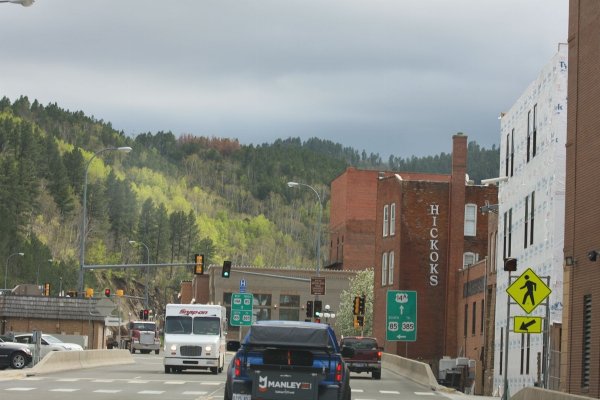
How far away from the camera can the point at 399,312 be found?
73.3m

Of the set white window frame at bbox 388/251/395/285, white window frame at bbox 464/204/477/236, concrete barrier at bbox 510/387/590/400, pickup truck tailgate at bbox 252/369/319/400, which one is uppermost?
white window frame at bbox 464/204/477/236

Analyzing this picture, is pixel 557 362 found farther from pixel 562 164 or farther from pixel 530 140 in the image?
pixel 530 140

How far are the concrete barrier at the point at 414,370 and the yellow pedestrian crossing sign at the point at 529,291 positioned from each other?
15967 millimetres

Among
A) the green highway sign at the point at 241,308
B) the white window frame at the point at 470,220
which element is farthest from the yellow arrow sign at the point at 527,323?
the green highway sign at the point at 241,308

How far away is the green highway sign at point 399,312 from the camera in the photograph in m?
72.2

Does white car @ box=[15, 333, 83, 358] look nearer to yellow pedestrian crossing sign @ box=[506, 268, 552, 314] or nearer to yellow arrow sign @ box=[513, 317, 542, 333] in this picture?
yellow arrow sign @ box=[513, 317, 542, 333]

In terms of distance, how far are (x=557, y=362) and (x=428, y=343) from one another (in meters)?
43.9

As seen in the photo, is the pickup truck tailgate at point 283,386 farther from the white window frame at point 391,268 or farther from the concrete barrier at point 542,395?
the white window frame at point 391,268

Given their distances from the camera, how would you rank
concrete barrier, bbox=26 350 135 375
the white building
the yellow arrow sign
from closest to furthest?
the yellow arrow sign → the white building → concrete barrier, bbox=26 350 135 375

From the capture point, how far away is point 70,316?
273ft

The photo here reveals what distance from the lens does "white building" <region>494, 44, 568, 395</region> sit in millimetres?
42188

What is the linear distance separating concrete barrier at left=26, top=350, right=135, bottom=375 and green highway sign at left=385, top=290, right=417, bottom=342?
16.3 m

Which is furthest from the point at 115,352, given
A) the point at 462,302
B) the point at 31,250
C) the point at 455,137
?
the point at 31,250

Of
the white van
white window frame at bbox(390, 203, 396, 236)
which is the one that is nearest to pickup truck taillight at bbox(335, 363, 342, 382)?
the white van
